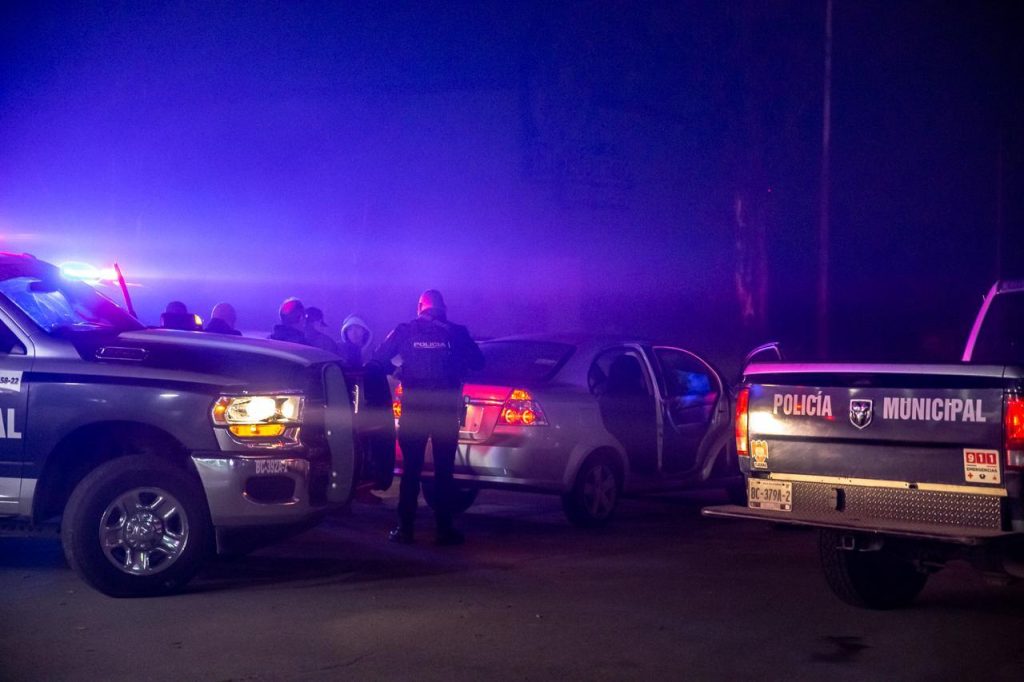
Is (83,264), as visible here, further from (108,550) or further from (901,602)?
(901,602)

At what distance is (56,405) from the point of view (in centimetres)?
712

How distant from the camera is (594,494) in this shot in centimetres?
1023

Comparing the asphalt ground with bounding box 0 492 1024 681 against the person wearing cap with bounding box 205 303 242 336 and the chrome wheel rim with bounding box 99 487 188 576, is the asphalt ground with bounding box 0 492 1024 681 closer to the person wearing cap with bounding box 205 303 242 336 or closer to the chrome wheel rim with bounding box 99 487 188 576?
the chrome wheel rim with bounding box 99 487 188 576

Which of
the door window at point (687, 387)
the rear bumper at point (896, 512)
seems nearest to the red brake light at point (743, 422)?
the rear bumper at point (896, 512)

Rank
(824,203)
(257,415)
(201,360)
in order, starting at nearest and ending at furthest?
(257,415) < (201,360) < (824,203)

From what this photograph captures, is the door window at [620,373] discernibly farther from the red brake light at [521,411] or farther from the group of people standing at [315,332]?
the group of people standing at [315,332]

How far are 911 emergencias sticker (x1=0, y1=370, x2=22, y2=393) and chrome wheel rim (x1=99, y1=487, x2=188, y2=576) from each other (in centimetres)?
88

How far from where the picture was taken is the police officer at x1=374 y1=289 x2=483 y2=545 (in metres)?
9.34

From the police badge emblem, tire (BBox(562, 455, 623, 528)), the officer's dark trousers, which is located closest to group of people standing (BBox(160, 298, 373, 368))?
the officer's dark trousers

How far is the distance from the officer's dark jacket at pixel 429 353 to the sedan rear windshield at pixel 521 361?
0.53 meters

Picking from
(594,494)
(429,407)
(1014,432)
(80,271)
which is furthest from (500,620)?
(80,271)

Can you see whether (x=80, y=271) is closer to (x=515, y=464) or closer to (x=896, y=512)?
(x=515, y=464)

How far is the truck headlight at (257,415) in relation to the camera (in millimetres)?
7098

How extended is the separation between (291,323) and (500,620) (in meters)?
5.49
